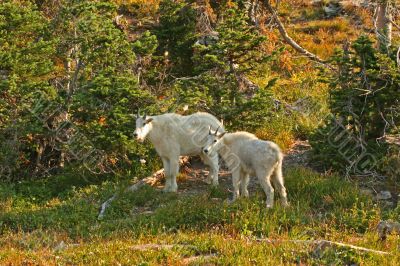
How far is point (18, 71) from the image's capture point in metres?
14.4

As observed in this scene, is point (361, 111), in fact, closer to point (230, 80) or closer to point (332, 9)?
point (230, 80)

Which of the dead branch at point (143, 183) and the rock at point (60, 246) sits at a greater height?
the rock at point (60, 246)

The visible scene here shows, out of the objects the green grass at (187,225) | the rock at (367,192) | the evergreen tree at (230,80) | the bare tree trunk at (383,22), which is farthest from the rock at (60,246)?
the bare tree trunk at (383,22)

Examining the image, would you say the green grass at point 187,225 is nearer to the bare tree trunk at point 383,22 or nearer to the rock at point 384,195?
the rock at point 384,195

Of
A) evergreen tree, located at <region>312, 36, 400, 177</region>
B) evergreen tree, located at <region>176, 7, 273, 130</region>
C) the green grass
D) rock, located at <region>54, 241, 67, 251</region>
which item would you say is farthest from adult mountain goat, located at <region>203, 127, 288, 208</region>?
rock, located at <region>54, 241, 67, 251</region>

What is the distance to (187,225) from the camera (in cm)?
→ 1085

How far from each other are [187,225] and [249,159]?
84.1 inches

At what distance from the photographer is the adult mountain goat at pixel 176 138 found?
13.8 metres

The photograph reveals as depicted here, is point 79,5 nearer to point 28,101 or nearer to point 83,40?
point 83,40

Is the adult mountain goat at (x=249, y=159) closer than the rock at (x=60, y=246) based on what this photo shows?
No

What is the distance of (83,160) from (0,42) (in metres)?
3.68

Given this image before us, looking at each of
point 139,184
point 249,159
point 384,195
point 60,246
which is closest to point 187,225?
point 249,159

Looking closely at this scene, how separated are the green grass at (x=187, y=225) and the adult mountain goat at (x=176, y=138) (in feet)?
2.45

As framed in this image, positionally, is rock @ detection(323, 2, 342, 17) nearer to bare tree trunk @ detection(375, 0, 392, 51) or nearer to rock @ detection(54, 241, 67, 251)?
bare tree trunk @ detection(375, 0, 392, 51)
